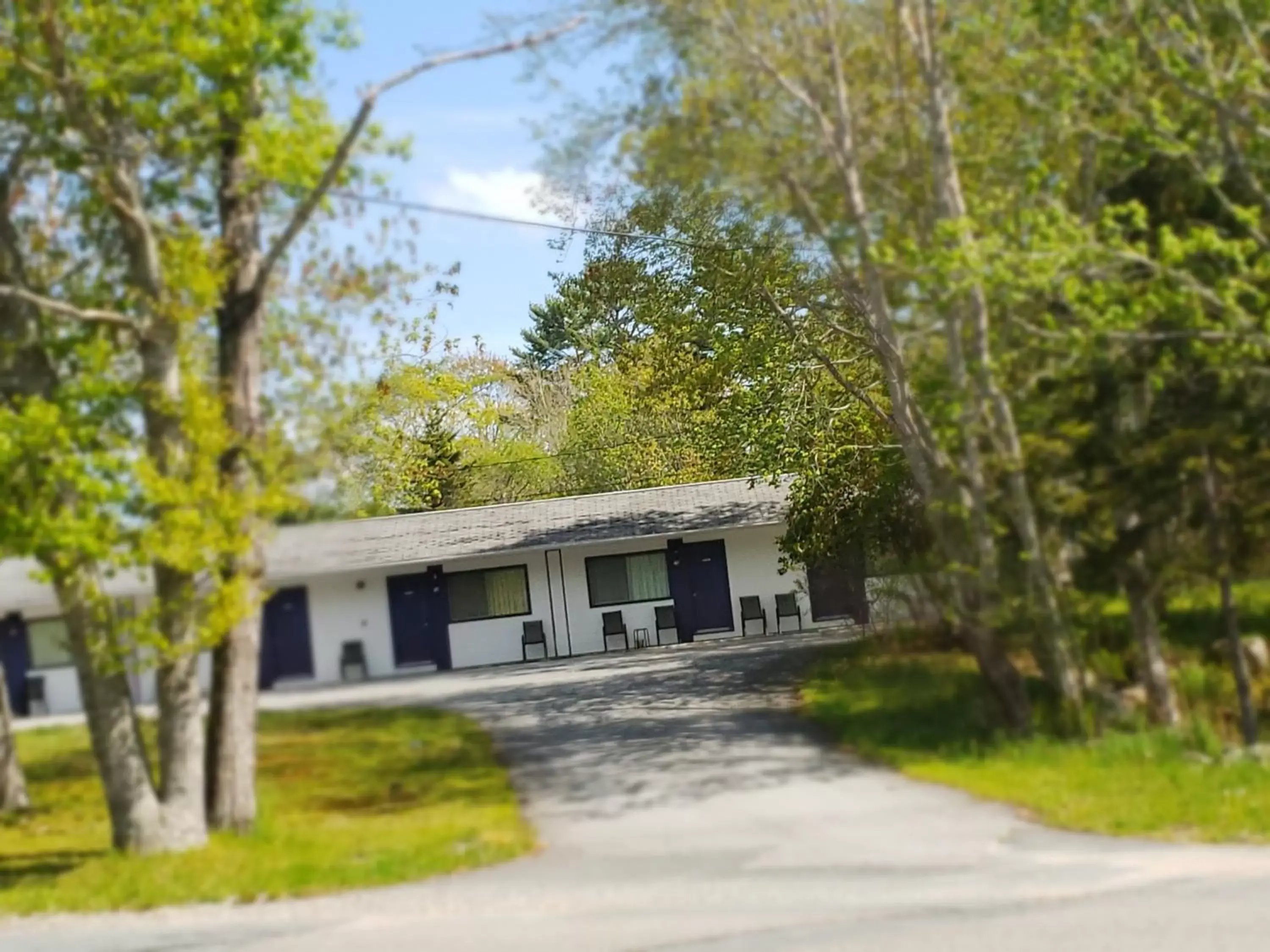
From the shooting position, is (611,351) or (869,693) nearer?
(869,693)

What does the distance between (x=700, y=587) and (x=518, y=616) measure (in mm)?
986

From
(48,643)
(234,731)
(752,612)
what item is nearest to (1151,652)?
(752,612)

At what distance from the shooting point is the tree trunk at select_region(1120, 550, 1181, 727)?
600 cm

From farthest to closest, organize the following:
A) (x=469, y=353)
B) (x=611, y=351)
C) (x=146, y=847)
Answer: (x=611, y=351) → (x=469, y=353) → (x=146, y=847)

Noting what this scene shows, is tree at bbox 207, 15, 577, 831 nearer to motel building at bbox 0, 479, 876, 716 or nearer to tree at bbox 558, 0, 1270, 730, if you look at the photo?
motel building at bbox 0, 479, 876, 716

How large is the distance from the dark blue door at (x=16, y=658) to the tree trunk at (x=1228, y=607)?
524 centimetres

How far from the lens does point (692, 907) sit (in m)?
5.34

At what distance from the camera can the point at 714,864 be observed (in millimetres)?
5504

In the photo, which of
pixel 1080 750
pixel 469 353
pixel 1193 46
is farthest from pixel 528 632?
pixel 1193 46

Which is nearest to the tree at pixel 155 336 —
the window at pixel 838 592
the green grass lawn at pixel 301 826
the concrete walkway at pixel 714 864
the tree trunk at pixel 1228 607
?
the green grass lawn at pixel 301 826

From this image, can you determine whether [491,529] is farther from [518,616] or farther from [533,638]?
[533,638]

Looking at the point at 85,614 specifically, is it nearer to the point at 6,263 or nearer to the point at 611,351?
the point at 6,263

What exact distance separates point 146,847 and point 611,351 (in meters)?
3.09

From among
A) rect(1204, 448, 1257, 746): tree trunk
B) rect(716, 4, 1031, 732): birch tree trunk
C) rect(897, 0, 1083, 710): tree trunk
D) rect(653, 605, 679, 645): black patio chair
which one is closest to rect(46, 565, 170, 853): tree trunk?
rect(653, 605, 679, 645): black patio chair
